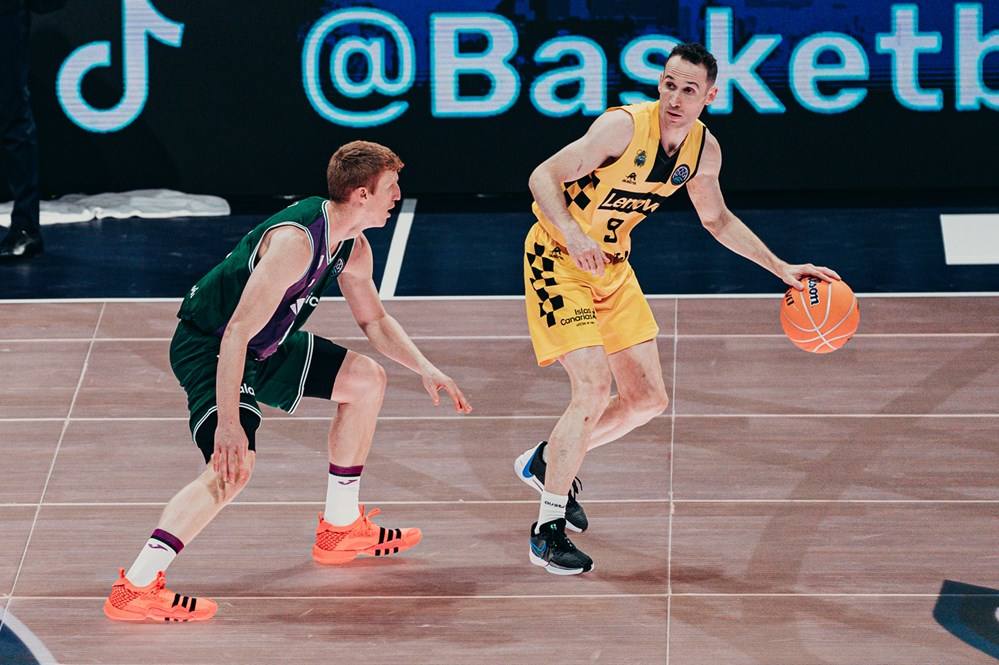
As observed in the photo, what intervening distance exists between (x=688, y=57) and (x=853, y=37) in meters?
4.30

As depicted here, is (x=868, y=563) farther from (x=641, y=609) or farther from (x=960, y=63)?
(x=960, y=63)

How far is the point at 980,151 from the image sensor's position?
10.0 m

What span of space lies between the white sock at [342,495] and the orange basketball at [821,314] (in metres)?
1.69

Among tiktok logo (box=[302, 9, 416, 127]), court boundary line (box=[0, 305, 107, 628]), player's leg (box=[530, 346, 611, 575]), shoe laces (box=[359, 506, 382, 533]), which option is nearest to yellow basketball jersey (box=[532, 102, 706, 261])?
player's leg (box=[530, 346, 611, 575])

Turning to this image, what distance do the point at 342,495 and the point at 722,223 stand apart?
173 centimetres

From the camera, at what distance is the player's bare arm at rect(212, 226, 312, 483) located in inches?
210

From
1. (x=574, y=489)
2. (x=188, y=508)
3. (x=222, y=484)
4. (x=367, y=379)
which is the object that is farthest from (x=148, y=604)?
(x=574, y=489)

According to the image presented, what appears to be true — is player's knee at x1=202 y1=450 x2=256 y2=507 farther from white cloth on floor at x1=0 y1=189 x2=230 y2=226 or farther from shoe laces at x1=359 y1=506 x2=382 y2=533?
white cloth on floor at x1=0 y1=189 x2=230 y2=226

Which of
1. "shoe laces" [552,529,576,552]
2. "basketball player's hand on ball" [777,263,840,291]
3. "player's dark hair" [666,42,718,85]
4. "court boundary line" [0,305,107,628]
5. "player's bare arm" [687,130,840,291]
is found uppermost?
"player's dark hair" [666,42,718,85]

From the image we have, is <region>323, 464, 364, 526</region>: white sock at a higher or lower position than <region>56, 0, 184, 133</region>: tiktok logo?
lower

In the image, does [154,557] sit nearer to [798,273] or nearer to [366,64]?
[798,273]

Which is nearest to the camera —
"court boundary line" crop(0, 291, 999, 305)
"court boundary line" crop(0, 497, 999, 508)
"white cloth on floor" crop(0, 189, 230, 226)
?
"court boundary line" crop(0, 497, 999, 508)

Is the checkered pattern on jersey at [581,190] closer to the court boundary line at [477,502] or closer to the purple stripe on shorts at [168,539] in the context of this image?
the court boundary line at [477,502]

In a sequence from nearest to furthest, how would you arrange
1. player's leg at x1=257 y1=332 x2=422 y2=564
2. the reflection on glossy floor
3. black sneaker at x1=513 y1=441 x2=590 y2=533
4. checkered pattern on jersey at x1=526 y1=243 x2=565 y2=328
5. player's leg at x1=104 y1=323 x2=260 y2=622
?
player's leg at x1=104 y1=323 x2=260 y2=622 → the reflection on glossy floor → player's leg at x1=257 y1=332 x2=422 y2=564 → checkered pattern on jersey at x1=526 y1=243 x2=565 y2=328 → black sneaker at x1=513 y1=441 x2=590 y2=533
